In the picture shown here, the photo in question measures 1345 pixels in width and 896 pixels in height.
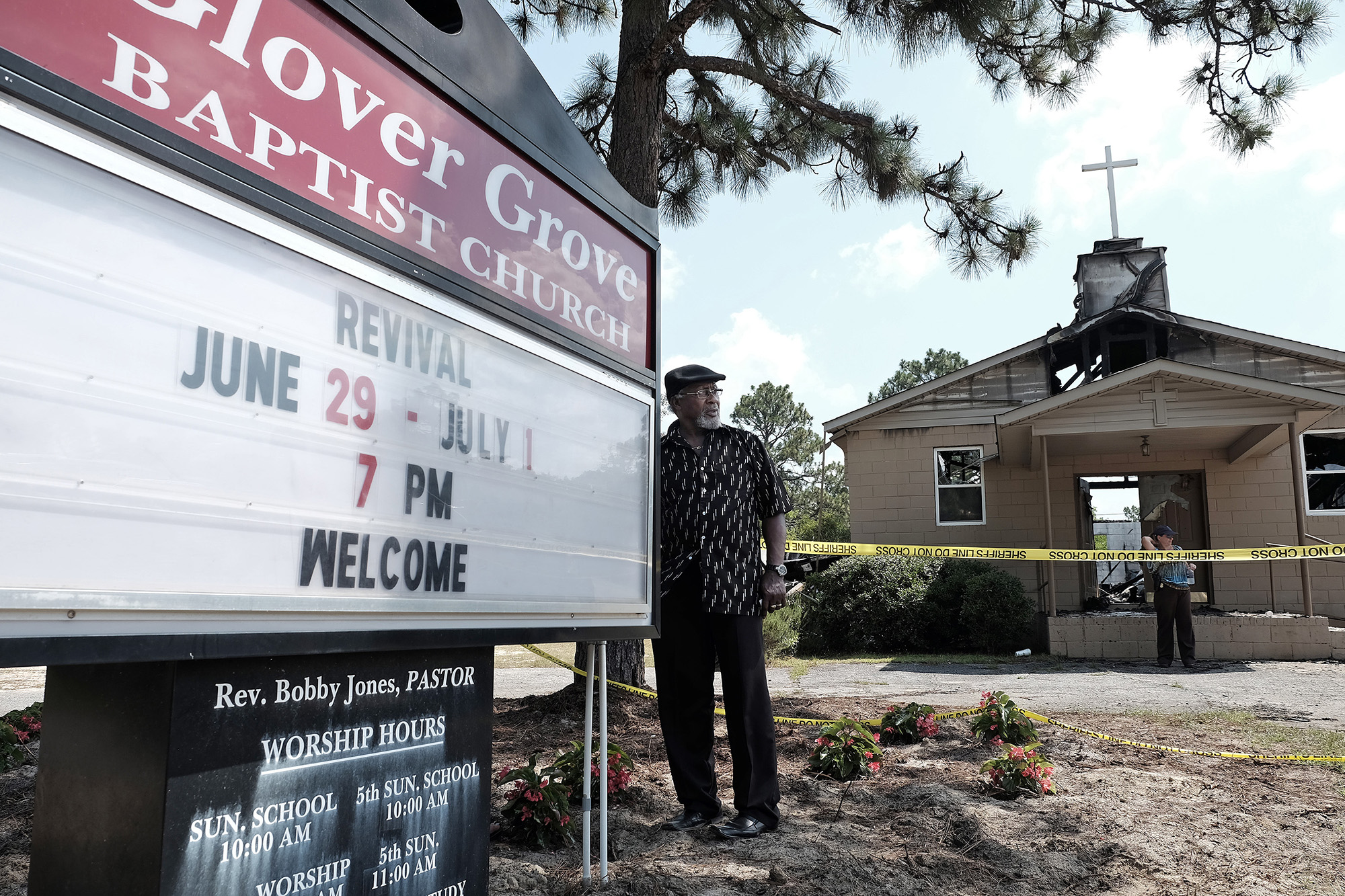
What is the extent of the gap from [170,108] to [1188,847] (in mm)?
3938

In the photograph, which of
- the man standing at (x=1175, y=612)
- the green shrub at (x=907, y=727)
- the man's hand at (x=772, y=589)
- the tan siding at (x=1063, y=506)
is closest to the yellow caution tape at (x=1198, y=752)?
the green shrub at (x=907, y=727)

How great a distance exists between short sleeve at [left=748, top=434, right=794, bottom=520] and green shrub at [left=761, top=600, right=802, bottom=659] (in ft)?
32.4

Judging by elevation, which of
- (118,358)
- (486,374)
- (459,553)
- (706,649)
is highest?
(486,374)

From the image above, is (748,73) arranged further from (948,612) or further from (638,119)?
(948,612)

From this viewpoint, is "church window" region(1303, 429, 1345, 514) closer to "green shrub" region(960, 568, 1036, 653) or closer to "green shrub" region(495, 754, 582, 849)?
"green shrub" region(960, 568, 1036, 653)

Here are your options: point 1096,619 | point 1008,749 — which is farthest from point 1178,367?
point 1008,749

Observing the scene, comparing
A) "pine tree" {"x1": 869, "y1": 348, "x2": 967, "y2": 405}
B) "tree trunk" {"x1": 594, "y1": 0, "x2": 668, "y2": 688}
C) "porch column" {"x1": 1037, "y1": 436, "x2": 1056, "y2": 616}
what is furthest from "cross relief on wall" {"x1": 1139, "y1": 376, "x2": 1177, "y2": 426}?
"pine tree" {"x1": 869, "y1": 348, "x2": 967, "y2": 405}

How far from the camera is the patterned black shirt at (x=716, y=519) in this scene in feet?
11.8

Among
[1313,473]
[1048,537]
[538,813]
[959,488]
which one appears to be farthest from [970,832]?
[1313,473]

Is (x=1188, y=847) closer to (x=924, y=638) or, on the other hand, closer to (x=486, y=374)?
(x=486, y=374)

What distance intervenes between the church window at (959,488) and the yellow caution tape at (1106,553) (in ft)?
10.4

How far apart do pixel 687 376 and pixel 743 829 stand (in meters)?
1.82

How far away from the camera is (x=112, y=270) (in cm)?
151

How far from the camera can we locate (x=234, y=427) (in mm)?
1696
